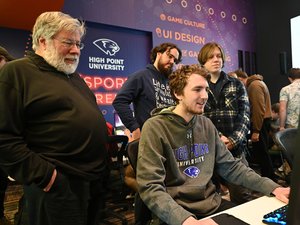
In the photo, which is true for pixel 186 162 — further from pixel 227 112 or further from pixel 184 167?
pixel 227 112

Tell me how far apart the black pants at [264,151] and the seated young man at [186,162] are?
295 cm

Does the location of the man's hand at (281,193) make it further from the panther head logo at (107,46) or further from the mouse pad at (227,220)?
the panther head logo at (107,46)

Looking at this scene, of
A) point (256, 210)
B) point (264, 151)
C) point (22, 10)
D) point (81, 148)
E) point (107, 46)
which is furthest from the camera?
point (107, 46)

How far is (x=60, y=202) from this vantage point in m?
1.47

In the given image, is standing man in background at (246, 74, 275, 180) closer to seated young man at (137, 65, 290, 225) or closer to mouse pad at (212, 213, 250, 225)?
seated young man at (137, 65, 290, 225)

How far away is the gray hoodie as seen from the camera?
4.60 feet

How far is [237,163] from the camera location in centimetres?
172

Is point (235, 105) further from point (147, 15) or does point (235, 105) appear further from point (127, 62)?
point (147, 15)

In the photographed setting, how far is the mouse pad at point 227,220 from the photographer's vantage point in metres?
1.14

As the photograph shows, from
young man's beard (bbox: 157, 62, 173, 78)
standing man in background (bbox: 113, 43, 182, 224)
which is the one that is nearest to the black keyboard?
standing man in background (bbox: 113, 43, 182, 224)

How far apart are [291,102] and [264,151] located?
2.64 feet

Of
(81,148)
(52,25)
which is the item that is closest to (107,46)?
(52,25)

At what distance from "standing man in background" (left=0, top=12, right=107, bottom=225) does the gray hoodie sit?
316 millimetres

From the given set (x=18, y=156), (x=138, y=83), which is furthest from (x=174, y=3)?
(x=18, y=156)
